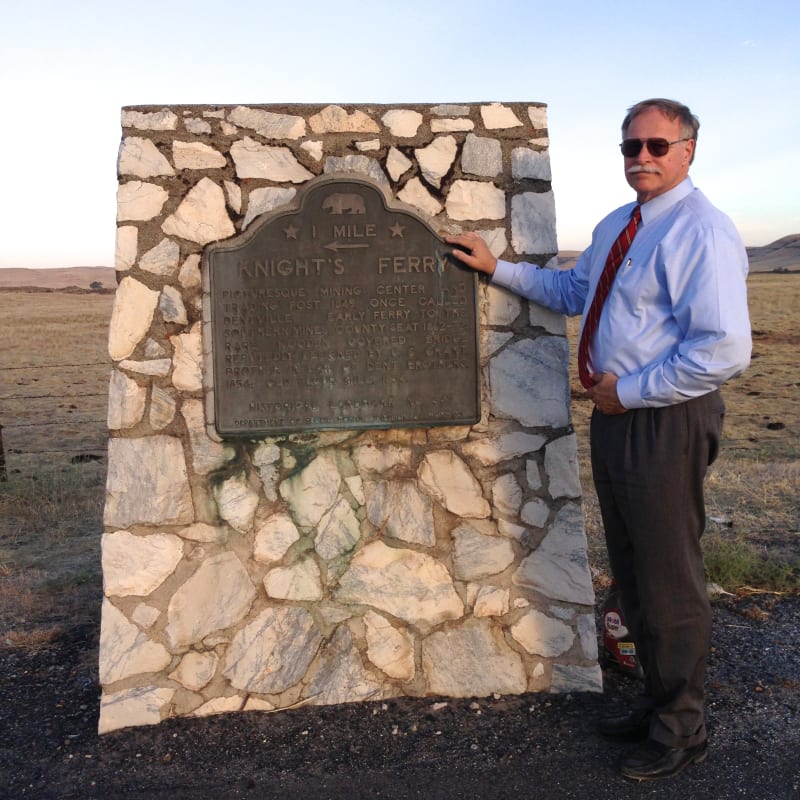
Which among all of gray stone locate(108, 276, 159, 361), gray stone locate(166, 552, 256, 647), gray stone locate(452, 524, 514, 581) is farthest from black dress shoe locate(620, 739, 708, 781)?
gray stone locate(108, 276, 159, 361)

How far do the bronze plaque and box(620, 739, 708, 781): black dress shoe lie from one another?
138 centimetres

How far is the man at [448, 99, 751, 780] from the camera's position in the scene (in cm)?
281

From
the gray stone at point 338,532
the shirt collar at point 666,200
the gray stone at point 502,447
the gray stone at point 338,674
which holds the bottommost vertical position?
the gray stone at point 338,674

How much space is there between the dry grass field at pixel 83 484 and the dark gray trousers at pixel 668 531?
6.00 feet

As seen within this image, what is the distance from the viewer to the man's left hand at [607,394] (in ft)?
9.72

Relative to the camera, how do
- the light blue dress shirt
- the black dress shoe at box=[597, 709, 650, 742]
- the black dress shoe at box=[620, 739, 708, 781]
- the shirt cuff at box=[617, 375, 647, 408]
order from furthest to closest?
1. the black dress shoe at box=[597, 709, 650, 742]
2. the black dress shoe at box=[620, 739, 708, 781]
3. the shirt cuff at box=[617, 375, 647, 408]
4. the light blue dress shirt

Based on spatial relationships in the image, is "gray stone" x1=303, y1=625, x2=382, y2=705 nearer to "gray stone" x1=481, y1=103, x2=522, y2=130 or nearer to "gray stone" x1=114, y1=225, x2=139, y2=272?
"gray stone" x1=114, y1=225, x2=139, y2=272

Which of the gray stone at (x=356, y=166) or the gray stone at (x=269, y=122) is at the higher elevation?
the gray stone at (x=269, y=122)

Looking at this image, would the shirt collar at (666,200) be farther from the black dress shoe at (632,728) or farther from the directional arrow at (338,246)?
the black dress shoe at (632,728)

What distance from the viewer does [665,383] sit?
281 centimetres

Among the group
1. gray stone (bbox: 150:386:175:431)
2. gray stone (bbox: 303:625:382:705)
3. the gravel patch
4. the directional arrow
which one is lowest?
the gravel patch

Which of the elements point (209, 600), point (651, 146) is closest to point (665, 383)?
point (651, 146)

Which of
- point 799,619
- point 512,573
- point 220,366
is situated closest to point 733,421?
point 799,619

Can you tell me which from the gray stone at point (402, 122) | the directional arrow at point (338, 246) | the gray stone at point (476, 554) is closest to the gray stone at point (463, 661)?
the gray stone at point (476, 554)
